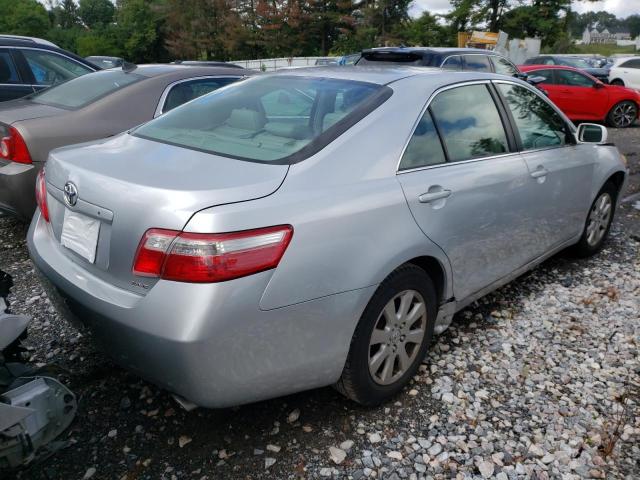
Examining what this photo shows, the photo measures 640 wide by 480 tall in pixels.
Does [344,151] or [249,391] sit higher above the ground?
[344,151]

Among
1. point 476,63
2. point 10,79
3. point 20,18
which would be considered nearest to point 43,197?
point 10,79

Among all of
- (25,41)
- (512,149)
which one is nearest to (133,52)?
(25,41)

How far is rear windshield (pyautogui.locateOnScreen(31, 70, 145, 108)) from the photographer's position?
467 cm

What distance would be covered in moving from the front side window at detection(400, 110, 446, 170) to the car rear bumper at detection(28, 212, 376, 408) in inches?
27.5

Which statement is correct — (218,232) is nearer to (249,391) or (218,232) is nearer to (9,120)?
(249,391)

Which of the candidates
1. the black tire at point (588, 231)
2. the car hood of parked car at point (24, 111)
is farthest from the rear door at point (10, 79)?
the black tire at point (588, 231)

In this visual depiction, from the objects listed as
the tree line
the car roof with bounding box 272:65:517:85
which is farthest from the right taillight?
the tree line

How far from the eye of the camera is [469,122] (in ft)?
9.86

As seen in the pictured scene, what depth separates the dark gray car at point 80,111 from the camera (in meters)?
4.00

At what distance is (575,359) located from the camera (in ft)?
10.1

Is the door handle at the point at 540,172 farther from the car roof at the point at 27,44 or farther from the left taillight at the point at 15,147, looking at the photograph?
the car roof at the point at 27,44

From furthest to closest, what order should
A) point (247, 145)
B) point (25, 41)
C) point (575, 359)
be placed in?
point (25, 41) → point (575, 359) → point (247, 145)

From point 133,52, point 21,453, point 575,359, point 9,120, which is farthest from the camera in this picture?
point 133,52

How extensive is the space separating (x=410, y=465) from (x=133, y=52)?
68.1m
